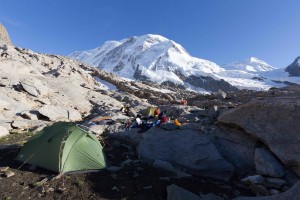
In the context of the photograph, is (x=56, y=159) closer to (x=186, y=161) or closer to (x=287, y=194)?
(x=186, y=161)

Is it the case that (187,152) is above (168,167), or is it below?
above

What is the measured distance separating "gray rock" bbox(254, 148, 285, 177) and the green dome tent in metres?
5.83

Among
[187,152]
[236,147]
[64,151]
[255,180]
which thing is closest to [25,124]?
[64,151]

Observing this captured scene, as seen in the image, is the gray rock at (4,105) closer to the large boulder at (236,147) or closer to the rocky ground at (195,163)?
the rocky ground at (195,163)

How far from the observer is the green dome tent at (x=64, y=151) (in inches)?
397

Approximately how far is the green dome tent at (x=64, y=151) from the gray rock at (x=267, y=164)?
5.83 meters

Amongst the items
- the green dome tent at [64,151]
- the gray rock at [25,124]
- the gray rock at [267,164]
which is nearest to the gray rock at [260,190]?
the gray rock at [267,164]

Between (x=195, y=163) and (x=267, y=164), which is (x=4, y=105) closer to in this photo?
(x=195, y=163)

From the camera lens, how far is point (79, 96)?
103 ft

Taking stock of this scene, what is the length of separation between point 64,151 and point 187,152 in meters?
4.90

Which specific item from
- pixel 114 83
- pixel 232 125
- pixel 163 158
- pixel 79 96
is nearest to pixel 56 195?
pixel 163 158

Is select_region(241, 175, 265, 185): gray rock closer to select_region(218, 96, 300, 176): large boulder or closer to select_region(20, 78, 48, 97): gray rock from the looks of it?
select_region(218, 96, 300, 176): large boulder

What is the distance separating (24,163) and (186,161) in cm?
636

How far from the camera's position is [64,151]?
401 inches
